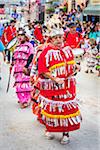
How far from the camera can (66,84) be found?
647 centimetres

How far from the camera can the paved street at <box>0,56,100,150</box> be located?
655 centimetres

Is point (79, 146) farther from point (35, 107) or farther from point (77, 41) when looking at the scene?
point (77, 41)

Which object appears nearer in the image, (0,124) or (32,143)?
(32,143)

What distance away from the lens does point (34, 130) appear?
7316 millimetres

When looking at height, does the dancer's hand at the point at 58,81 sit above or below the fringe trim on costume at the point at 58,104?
above

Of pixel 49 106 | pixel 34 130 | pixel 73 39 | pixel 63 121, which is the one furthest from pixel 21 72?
pixel 73 39

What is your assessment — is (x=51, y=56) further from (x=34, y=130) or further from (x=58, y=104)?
(x=34, y=130)

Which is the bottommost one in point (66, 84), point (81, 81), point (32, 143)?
point (81, 81)

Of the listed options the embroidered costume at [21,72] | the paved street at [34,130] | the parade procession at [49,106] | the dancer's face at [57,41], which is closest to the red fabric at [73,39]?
the paved street at [34,130]

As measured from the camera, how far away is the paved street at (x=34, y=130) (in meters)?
6.55

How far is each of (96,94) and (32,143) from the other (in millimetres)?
4233

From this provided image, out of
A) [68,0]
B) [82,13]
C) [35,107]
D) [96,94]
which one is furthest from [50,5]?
[35,107]

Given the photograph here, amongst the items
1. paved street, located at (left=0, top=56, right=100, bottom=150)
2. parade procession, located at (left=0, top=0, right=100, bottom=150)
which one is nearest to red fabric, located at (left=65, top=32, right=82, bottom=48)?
paved street, located at (left=0, top=56, right=100, bottom=150)

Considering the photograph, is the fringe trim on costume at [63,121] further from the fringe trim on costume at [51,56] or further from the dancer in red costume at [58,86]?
the fringe trim on costume at [51,56]
